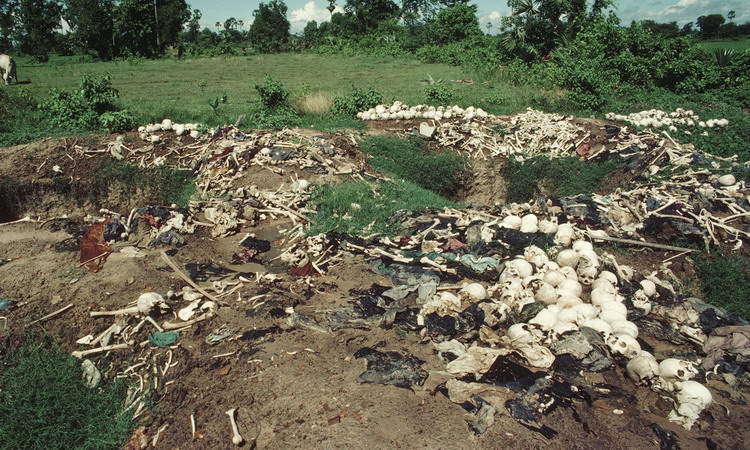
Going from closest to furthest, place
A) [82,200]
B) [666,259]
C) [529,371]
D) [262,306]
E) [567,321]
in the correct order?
[529,371]
[567,321]
[262,306]
[666,259]
[82,200]

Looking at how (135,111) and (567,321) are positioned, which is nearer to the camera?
(567,321)

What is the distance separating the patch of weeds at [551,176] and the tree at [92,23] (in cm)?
2762

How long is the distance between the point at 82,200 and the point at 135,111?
3.53 m

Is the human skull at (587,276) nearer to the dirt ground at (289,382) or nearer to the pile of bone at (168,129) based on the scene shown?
the dirt ground at (289,382)

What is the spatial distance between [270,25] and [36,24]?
15.8 meters

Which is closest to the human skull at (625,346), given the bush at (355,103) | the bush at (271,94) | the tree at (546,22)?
the bush at (355,103)

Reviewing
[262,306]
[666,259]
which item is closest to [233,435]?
[262,306]

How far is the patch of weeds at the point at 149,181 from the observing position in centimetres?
801

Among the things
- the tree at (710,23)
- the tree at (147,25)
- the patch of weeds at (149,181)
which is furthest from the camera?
the tree at (710,23)

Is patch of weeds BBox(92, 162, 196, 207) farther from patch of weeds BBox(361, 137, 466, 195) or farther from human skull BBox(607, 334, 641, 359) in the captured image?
human skull BBox(607, 334, 641, 359)

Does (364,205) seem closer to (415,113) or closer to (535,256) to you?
(535,256)

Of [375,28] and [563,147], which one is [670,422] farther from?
[375,28]

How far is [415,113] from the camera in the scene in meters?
11.1

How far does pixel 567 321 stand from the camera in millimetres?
4164
